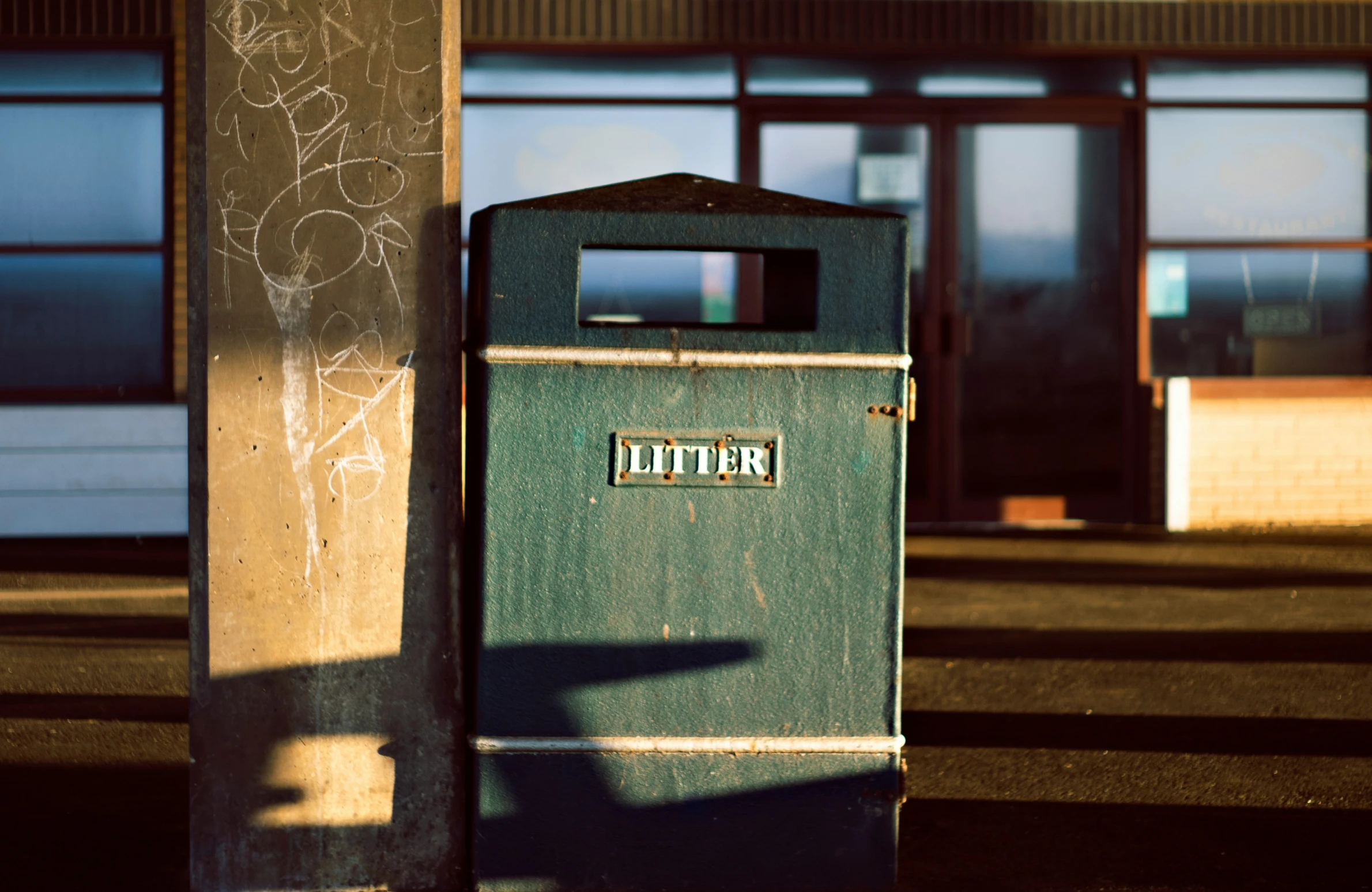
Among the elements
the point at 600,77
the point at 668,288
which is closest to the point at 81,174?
the point at 600,77

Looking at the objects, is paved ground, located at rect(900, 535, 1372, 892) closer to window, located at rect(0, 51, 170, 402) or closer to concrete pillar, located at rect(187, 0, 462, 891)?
concrete pillar, located at rect(187, 0, 462, 891)

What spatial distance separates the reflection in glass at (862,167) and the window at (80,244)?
162 inches

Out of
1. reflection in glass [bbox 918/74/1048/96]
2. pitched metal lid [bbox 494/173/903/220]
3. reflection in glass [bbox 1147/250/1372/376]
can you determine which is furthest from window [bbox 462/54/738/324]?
pitched metal lid [bbox 494/173/903/220]

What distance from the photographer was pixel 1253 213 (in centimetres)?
948

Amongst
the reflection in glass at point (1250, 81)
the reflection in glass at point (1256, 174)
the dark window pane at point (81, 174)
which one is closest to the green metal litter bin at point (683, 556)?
the dark window pane at point (81, 174)

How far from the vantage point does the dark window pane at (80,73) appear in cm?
905

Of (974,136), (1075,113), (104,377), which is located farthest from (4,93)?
(1075,113)

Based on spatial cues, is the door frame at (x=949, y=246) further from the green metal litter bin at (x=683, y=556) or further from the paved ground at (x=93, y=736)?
the green metal litter bin at (x=683, y=556)

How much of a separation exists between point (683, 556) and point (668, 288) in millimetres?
6661

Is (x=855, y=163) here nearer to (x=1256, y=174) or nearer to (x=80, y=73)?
(x=1256, y=174)

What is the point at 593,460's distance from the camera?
2.69 metres

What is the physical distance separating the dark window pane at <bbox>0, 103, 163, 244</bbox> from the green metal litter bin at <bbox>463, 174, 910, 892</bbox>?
724cm

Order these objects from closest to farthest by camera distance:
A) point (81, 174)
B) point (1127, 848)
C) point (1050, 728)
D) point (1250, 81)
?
1. point (1127, 848)
2. point (1050, 728)
3. point (81, 174)
4. point (1250, 81)

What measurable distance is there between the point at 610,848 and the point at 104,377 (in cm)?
751
